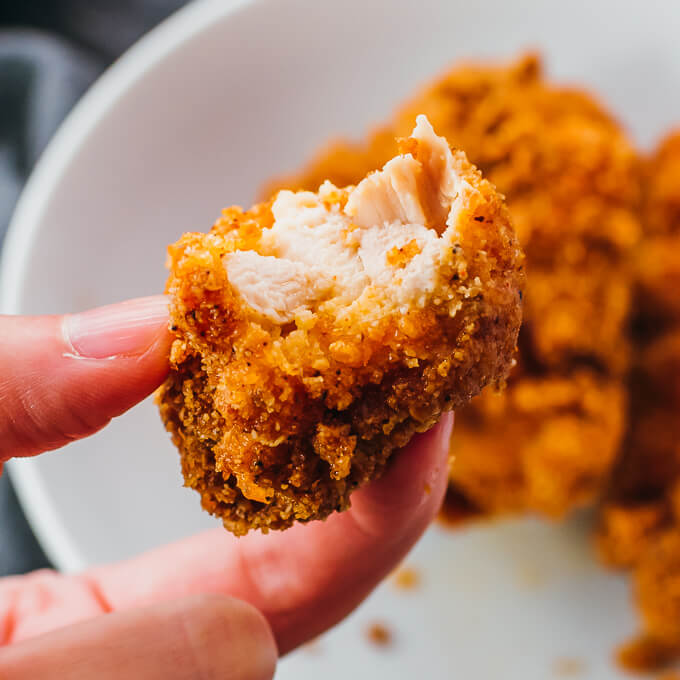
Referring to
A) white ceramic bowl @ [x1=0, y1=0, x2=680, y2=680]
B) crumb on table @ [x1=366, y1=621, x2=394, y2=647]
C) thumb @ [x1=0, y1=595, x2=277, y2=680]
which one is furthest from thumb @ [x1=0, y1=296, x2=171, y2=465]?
crumb on table @ [x1=366, y1=621, x2=394, y2=647]

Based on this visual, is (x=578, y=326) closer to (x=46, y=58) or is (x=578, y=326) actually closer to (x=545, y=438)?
(x=545, y=438)

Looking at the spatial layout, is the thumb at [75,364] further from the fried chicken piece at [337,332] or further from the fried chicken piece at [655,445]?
the fried chicken piece at [655,445]

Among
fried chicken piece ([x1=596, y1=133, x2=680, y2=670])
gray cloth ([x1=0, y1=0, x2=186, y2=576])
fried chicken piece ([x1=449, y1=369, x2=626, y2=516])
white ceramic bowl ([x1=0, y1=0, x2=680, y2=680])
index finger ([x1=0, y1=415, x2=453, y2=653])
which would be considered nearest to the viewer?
index finger ([x1=0, y1=415, x2=453, y2=653])

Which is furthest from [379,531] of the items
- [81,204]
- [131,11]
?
[131,11]

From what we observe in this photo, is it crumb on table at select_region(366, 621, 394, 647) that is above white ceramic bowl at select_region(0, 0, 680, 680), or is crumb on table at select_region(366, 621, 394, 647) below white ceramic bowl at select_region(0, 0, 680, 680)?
below

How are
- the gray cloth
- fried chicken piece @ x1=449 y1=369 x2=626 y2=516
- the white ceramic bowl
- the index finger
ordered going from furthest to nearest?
the gray cloth < the white ceramic bowl < fried chicken piece @ x1=449 y1=369 x2=626 y2=516 < the index finger

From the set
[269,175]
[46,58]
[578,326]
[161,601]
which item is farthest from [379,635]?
[46,58]

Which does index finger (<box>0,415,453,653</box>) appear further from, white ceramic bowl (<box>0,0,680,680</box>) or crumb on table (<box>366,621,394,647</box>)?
crumb on table (<box>366,621,394,647</box>)
